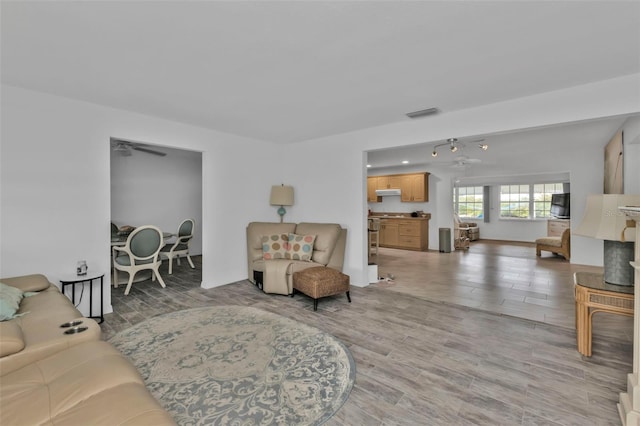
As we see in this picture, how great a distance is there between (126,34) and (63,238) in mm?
2494

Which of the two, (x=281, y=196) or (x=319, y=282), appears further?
(x=281, y=196)

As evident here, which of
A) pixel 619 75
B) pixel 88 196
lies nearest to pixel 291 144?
pixel 88 196

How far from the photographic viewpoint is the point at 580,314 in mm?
2449

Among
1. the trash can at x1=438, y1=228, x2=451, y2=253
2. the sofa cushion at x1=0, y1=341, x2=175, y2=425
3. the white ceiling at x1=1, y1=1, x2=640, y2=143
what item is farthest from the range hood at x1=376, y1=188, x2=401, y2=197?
the sofa cushion at x1=0, y1=341, x2=175, y2=425

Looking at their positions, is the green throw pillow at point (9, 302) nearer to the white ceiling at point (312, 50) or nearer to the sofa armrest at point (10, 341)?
the sofa armrest at point (10, 341)

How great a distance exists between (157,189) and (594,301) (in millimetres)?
7812

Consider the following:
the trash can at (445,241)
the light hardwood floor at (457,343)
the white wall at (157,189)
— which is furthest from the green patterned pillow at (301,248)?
the trash can at (445,241)

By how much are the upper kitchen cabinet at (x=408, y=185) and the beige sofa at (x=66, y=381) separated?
7948 millimetres

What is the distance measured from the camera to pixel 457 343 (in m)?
Result: 2.68

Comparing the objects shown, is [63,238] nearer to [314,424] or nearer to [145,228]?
[145,228]

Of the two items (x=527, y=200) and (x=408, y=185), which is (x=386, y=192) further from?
(x=527, y=200)

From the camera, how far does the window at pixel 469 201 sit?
11117 mm

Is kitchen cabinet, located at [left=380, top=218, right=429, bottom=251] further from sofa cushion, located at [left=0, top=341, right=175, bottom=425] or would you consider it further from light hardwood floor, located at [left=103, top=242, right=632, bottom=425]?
sofa cushion, located at [left=0, top=341, right=175, bottom=425]

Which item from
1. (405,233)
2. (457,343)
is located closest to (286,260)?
(457,343)
